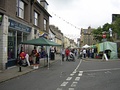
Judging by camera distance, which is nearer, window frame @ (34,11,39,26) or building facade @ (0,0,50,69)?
building facade @ (0,0,50,69)

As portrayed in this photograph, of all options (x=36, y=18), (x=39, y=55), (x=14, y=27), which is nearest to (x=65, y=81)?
(x=14, y=27)

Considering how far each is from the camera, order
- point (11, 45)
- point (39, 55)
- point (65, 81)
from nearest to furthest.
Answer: point (65, 81), point (11, 45), point (39, 55)

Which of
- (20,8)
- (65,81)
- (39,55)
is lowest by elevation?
(65,81)

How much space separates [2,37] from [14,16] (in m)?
3.15

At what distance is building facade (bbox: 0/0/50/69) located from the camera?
16.6m

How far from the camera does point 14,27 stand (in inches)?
749

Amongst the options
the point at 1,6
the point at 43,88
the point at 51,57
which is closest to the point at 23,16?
the point at 1,6

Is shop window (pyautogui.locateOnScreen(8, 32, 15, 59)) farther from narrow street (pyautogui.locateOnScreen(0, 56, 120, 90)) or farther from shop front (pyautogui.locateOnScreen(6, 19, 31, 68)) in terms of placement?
narrow street (pyautogui.locateOnScreen(0, 56, 120, 90))

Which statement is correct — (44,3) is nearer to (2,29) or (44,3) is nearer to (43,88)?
(2,29)

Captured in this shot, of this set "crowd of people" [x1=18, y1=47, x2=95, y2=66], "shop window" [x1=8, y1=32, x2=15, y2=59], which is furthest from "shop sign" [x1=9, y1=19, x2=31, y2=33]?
"crowd of people" [x1=18, y1=47, x2=95, y2=66]

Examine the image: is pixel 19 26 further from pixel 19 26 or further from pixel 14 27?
pixel 14 27

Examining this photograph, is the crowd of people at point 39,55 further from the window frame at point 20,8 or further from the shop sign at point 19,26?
the window frame at point 20,8

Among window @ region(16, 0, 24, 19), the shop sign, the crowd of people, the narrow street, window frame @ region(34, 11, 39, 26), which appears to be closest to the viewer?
the narrow street

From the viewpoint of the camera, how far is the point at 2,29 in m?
16.5
